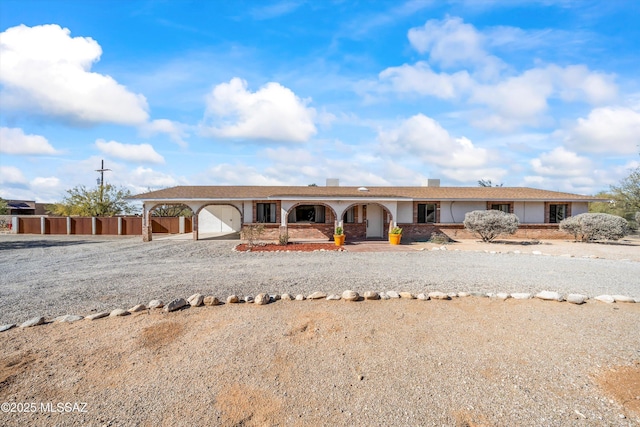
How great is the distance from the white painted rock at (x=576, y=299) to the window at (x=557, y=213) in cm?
1676

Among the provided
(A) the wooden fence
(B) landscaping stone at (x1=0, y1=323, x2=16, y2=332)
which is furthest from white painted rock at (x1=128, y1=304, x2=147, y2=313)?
(A) the wooden fence

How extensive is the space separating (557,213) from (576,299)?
17.4 meters

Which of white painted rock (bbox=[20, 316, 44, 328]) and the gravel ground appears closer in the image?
white painted rock (bbox=[20, 316, 44, 328])

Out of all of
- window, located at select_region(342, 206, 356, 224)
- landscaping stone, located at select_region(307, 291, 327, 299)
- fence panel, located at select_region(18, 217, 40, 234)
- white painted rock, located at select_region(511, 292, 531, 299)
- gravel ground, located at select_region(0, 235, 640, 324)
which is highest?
window, located at select_region(342, 206, 356, 224)

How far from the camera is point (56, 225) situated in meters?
25.4

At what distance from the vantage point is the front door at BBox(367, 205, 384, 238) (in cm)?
2009

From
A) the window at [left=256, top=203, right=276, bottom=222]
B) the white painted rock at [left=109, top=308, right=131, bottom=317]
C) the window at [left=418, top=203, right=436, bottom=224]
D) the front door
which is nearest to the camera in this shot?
the white painted rock at [left=109, top=308, right=131, bottom=317]

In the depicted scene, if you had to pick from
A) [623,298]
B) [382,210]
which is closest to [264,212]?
[382,210]

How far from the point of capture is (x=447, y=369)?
370 centimetres

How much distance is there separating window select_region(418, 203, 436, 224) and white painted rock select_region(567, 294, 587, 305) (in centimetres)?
1380

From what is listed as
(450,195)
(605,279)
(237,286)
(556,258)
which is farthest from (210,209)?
(605,279)

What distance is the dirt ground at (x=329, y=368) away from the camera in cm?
295

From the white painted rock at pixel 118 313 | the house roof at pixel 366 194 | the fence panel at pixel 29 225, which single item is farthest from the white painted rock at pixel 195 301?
the fence panel at pixel 29 225

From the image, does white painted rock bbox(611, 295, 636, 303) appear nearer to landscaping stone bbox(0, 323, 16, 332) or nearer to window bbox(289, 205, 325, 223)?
landscaping stone bbox(0, 323, 16, 332)
